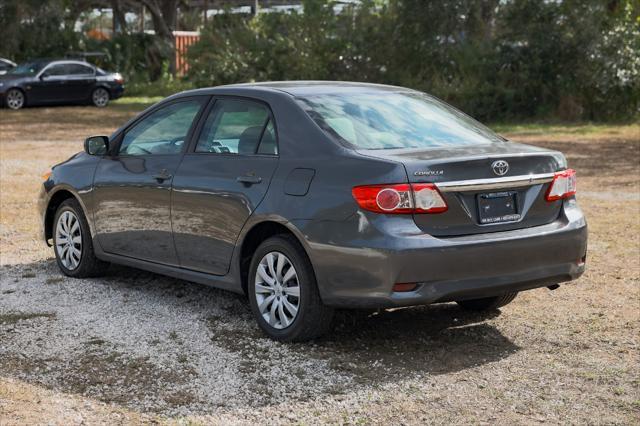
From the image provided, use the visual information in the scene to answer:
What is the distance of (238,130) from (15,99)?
1020 inches

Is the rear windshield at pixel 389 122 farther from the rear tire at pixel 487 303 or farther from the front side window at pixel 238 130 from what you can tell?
the rear tire at pixel 487 303

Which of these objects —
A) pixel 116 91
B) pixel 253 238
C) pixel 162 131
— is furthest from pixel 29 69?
pixel 253 238

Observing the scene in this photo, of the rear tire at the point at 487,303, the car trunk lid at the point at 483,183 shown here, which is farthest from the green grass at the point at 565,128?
the car trunk lid at the point at 483,183

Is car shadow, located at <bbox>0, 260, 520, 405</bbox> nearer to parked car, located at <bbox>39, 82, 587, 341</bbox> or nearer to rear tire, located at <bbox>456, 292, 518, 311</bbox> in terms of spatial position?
rear tire, located at <bbox>456, 292, 518, 311</bbox>

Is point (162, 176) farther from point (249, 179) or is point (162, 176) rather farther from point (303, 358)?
point (303, 358)

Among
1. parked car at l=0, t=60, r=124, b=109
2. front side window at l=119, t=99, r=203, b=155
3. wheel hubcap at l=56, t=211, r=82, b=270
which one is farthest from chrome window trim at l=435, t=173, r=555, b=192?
parked car at l=0, t=60, r=124, b=109

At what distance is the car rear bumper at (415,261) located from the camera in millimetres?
6023

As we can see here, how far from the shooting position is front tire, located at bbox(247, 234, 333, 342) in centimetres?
644

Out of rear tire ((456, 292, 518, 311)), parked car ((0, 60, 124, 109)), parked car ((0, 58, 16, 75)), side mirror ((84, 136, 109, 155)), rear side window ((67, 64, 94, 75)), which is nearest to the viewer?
rear tire ((456, 292, 518, 311))

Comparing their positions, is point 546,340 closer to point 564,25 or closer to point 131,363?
point 131,363

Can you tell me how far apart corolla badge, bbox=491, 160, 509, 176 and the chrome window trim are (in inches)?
1.4

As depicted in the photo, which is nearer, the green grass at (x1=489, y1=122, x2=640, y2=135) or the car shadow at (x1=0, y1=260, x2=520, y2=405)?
the car shadow at (x1=0, y1=260, x2=520, y2=405)

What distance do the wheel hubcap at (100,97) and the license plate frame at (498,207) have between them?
28.5 metres

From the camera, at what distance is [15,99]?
31.6 meters
